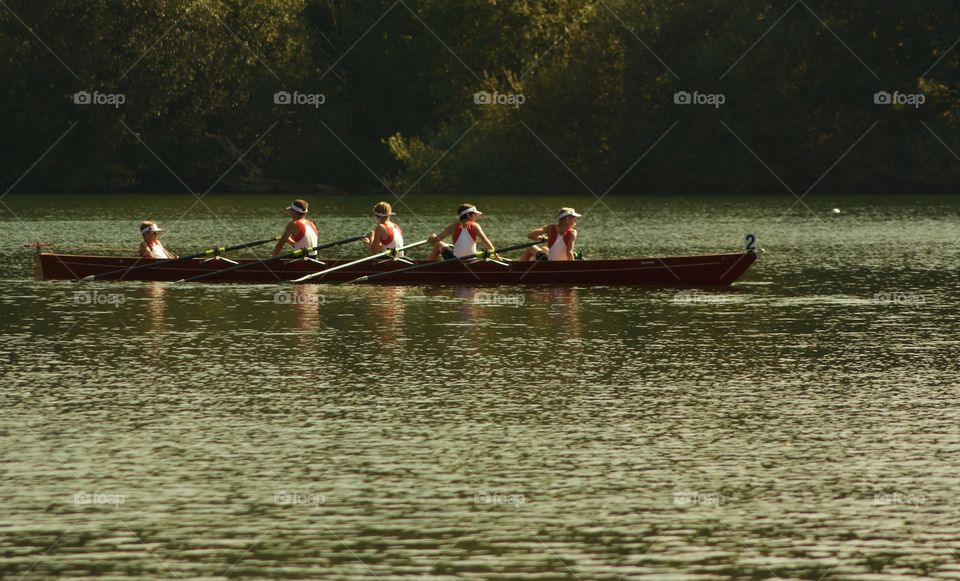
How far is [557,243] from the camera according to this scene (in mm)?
33219

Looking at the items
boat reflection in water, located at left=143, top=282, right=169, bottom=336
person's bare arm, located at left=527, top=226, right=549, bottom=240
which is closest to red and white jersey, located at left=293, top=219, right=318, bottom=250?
boat reflection in water, located at left=143, top=282, right=169, bottom=336

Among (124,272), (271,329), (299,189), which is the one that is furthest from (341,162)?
(271,329)

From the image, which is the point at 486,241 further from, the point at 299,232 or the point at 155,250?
the point at 155,250

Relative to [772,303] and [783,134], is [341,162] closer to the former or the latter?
[783,134]

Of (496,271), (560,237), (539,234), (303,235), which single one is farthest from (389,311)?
(303,235)

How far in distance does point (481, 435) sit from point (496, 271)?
56.1 ft

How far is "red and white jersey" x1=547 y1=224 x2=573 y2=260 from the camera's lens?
33.0 metres

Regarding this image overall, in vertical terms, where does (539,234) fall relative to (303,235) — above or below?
below

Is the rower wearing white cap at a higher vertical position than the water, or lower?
higher

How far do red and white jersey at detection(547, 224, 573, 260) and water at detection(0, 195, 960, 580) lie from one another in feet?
3.47

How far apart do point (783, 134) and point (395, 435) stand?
260ft

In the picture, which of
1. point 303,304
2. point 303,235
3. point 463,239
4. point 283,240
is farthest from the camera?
point 303,235

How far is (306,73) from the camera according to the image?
104 m

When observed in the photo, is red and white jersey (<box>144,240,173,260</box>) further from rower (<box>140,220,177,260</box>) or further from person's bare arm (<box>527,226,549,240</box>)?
person's bare arm (<box>527,226,549,240</box>)
